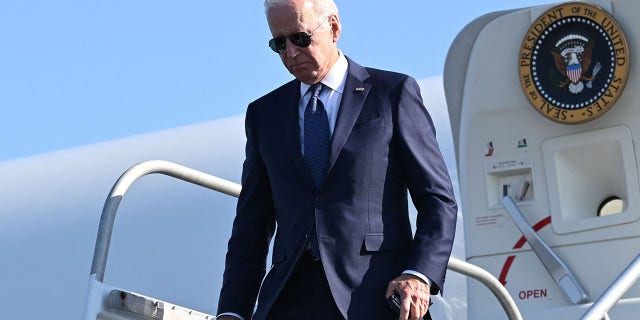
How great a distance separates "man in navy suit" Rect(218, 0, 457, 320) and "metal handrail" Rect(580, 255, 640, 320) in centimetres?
180

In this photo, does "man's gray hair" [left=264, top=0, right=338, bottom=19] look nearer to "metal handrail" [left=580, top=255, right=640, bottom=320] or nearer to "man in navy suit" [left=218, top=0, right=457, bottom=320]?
"man in navy suit" [left=218, top=0, right=457, bottom=320]

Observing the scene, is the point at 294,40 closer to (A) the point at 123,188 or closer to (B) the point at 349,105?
(B) the point at 349,105

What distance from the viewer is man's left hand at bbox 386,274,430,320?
329 cm

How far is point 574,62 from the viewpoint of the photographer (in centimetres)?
686

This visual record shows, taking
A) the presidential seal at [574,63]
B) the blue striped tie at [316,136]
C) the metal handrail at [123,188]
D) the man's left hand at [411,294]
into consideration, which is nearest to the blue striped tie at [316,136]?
the blue striped tie at [316,136]

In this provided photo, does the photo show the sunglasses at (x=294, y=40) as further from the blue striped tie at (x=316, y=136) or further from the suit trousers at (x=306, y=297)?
the suit trousers at (x=306, y=297)

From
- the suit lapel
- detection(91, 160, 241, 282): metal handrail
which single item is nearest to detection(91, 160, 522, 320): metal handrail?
detection(91, 160, 241, 282): metal handrail

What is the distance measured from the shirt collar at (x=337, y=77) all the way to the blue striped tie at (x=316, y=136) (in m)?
0.02

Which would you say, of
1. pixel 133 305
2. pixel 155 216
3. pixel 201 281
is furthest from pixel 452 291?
pixel 133 305

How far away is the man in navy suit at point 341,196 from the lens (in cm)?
342

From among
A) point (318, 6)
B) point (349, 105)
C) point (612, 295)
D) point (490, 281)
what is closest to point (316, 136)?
point (349, 105)

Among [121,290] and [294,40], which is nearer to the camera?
[294,40]

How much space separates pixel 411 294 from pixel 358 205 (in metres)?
0.27

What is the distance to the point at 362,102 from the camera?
3.56 metres
